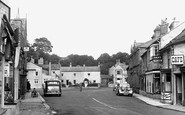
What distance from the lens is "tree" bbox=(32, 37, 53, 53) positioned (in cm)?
13050

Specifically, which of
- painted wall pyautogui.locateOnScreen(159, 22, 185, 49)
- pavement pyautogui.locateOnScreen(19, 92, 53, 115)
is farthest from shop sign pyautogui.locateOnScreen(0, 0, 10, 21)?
painted wall pyautogui.locateOnScreen(159, 22, 185, 49)

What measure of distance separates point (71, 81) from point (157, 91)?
79194mm

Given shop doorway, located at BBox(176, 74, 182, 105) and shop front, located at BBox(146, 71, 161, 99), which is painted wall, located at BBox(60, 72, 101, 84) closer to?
shop front, located at BBox(146, 71, 161, 99)

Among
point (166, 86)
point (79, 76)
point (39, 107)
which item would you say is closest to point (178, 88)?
point (166, 86)

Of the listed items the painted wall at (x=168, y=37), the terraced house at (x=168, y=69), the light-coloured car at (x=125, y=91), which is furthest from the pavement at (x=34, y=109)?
the light-coloured car at (x=125, y=91)

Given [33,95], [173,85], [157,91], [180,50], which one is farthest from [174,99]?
[33,95]

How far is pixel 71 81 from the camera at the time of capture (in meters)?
115

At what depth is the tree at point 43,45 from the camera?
130500 mm

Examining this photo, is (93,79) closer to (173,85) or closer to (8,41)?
(173,85)

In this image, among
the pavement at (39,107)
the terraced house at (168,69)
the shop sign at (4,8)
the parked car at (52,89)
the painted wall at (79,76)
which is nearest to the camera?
the shop sign at (4,8)

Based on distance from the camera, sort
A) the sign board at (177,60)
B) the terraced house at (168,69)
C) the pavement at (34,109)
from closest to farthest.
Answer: the pavement at (34,109), the sign board at (177,60), the terraced house at (168,69)

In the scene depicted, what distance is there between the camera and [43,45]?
132 meters

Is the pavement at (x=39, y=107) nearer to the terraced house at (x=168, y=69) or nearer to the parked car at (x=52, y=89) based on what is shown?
the terraced house at (x=168, y=69)

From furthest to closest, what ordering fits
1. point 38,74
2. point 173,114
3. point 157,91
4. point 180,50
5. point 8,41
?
point 38,74
point 157,91
point 180,50
point 173,114
point 8,41
